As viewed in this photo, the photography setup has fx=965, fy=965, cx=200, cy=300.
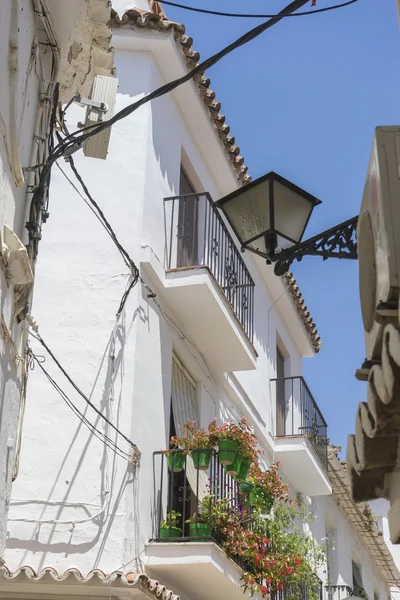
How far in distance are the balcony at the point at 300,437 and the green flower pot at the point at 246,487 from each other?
13.3ft

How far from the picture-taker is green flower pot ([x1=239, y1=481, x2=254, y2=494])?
1047 centimetres

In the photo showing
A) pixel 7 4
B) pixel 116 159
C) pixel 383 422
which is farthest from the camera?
pixel 116 159

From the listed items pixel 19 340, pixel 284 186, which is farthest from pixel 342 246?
pixel 19 340

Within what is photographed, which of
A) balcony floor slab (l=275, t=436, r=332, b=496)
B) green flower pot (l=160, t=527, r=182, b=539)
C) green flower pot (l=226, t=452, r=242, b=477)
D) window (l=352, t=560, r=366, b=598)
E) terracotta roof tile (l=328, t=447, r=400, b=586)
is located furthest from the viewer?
window (l=352, t=560, r=366, b=598)

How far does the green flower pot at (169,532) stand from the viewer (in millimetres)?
9211

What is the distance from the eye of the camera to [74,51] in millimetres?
7707

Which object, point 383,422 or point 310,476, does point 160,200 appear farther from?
point 383,422

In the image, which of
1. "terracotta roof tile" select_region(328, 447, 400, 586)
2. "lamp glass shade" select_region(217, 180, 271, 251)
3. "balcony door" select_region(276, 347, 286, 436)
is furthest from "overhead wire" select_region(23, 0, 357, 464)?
"terracotta roof tile" select_region(328, 447, 400, 586)

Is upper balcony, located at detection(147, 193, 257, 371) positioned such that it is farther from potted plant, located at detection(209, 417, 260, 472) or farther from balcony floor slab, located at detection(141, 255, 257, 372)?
potted plant, located at detection(209, 417, 260, 472)

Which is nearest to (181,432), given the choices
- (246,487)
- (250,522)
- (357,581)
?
(246,487)

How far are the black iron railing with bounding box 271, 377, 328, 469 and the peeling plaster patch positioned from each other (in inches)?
328

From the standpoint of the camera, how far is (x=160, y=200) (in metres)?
10.6

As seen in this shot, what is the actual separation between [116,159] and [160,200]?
2.18 feet

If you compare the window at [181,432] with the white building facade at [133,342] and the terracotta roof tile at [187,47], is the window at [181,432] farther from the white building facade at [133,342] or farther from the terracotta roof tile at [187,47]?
the terracotta roof tile at [187,47]
